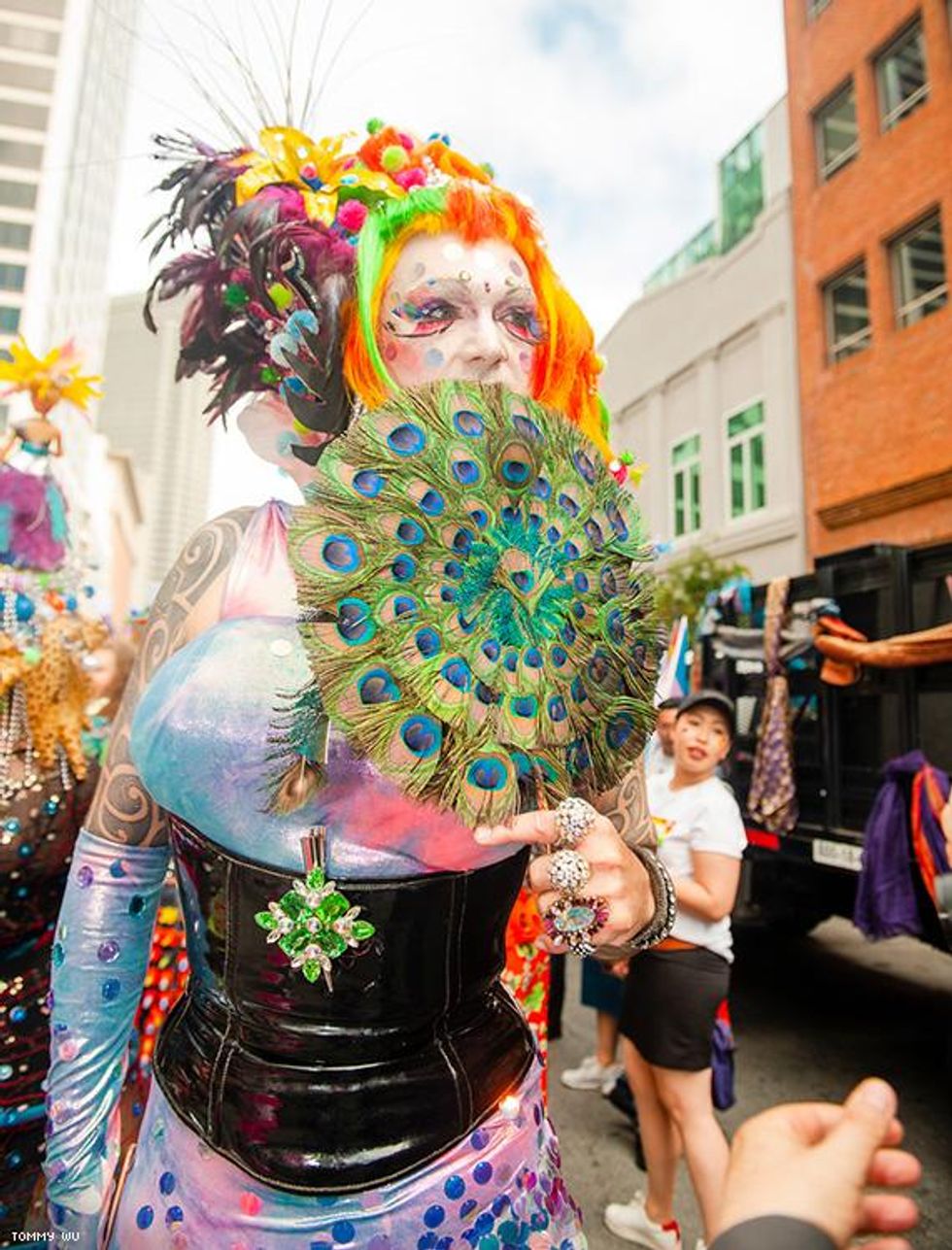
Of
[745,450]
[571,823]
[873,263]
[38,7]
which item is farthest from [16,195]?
[571,823]

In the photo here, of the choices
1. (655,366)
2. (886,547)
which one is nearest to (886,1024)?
(886,547)

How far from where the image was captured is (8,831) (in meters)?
2.12

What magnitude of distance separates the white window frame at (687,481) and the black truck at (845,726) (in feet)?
32.4

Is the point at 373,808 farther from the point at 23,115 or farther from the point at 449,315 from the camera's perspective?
the point at 23,115

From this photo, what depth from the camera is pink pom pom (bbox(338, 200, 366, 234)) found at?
4.56 ft

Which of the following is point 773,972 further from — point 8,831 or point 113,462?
point 113,462

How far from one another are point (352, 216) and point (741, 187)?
16.5 m

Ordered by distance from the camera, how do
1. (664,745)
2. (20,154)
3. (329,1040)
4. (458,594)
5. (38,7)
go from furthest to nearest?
(38,7) < (20,154) < (664,745) < (329,1040) < (458,594)

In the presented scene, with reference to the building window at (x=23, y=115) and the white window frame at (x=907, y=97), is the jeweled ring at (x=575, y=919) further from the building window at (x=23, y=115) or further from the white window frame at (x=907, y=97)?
the building window at (x=23, y=115)

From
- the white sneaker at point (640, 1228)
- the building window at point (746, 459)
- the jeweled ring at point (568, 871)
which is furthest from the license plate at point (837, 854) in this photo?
the building window at point (746, 459)

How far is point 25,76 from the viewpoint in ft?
154

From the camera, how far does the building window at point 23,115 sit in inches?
1785

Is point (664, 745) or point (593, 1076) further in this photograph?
point (664, 745)

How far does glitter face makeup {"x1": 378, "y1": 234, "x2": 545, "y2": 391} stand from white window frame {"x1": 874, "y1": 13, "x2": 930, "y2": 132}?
12582mm
